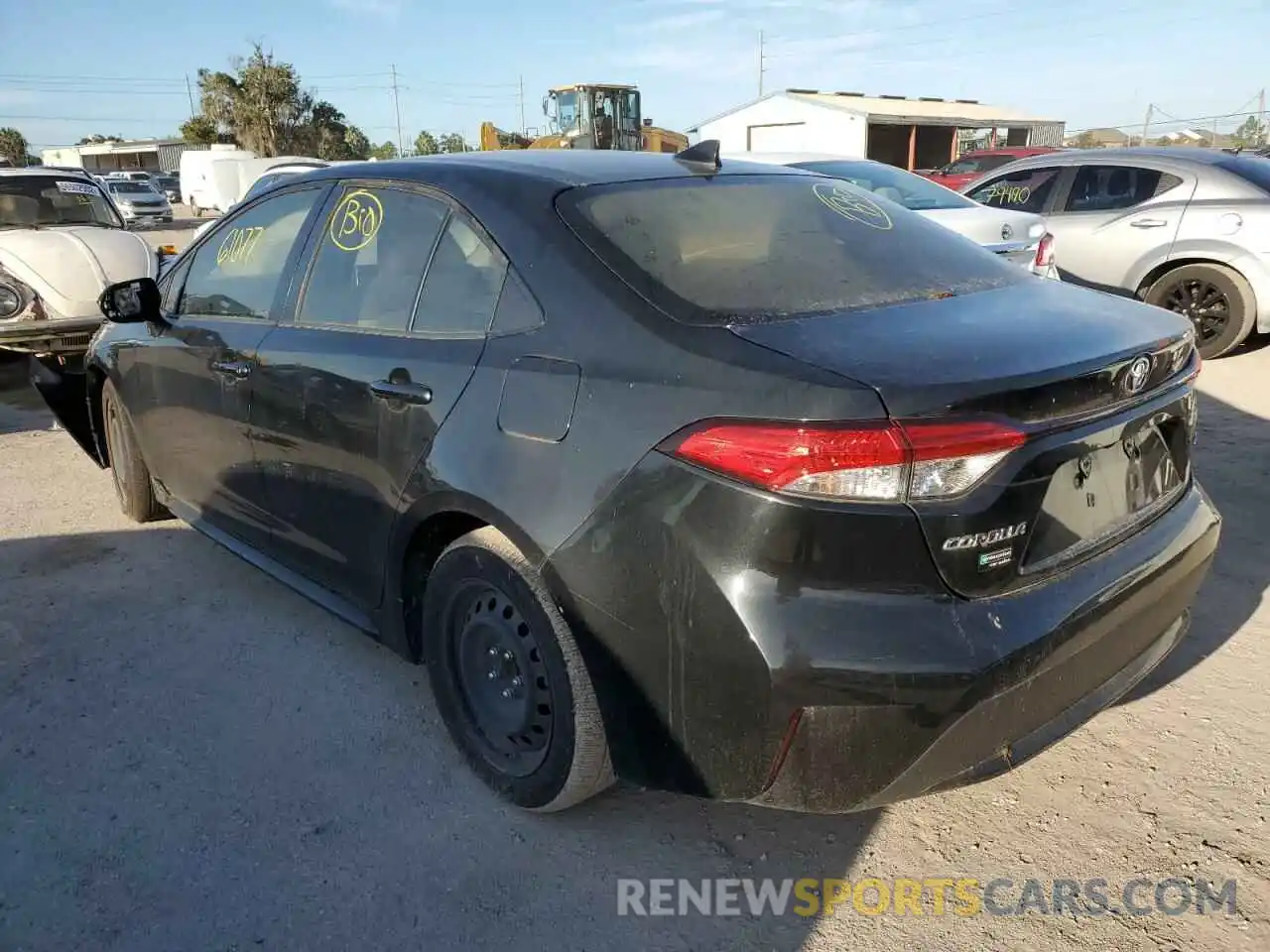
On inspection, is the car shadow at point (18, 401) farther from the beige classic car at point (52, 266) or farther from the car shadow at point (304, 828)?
the car shadow at point (304, 828)

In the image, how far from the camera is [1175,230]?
286 inches

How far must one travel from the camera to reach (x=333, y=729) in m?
2.96

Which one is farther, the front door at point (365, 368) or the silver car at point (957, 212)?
the silver car at point (957, 212)

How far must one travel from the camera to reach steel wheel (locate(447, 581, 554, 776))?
237 centimetres

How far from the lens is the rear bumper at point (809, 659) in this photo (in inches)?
71.0

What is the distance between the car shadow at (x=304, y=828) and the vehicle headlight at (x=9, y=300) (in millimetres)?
4780

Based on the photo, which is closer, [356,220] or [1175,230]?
[356,220]

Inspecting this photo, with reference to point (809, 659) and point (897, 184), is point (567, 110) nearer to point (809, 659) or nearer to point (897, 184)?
point (897, 184)

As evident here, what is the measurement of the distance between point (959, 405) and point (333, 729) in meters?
2.18

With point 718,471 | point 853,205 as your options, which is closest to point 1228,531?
point 853,205

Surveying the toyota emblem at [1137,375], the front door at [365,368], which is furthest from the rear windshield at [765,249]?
the toyota emblem at [1137,375]

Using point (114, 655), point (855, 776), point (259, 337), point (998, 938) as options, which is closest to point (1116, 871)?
point (998, 938)

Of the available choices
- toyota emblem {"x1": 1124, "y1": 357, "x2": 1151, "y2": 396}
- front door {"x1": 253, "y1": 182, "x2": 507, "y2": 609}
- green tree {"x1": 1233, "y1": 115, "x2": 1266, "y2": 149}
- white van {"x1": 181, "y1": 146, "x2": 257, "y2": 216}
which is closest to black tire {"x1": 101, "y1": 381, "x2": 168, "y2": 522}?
front door {"x1": 253, "y1": 182, "x2": 507, "y2": 609}

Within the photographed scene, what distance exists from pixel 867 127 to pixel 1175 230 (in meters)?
27.7
